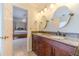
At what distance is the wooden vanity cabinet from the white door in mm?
283

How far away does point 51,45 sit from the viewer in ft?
4.76

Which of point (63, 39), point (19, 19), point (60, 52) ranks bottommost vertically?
point (60, 52)

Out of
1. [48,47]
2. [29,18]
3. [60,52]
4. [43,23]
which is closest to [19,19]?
[29,18]

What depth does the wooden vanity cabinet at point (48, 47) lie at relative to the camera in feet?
4.41

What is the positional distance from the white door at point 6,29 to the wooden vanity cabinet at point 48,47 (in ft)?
0.93

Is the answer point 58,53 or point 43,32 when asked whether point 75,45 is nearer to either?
point 58,53

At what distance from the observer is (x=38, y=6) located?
147 cm

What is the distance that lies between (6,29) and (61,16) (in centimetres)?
67

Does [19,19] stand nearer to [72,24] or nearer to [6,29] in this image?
[6,29]

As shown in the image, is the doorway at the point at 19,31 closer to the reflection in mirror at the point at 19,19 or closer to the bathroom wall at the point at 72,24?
the reflection in mirror at the point at 19,19

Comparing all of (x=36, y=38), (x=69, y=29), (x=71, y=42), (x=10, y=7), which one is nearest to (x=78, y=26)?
(x=69, y=29)

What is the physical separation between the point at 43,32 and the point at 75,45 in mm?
421

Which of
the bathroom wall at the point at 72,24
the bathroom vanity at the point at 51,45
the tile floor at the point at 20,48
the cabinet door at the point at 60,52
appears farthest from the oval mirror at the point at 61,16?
the tile floor at the point at 20,48

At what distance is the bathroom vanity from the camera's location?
130cm
